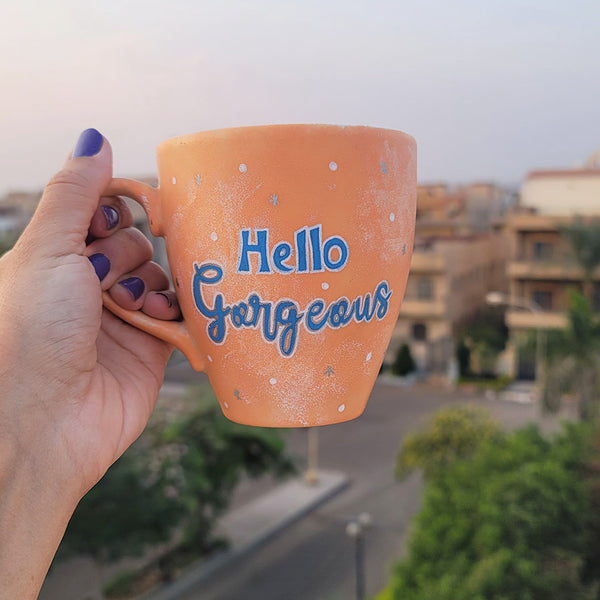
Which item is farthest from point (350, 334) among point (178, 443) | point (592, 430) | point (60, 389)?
point (592, 430)

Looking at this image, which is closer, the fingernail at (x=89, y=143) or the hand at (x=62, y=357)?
the hand at (x=62, y=357)

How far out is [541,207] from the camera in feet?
63.4

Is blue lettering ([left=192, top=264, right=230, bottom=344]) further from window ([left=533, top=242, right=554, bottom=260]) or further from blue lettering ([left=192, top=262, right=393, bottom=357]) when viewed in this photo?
window ([left=533, top=242, right=554, bottom=260])

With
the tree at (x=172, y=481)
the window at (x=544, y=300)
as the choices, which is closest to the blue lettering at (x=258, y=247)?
the tree at (x=172, y=481)

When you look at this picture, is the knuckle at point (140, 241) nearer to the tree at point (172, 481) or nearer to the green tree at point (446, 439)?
the tree at point (172, 481)

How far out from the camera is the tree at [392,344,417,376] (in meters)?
17.0

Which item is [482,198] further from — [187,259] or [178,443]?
[187,259]

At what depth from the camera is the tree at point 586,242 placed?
1509 centimetres

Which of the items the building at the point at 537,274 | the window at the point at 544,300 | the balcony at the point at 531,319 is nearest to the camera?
the balcony at the point at 531,319

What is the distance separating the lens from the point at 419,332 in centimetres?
1753

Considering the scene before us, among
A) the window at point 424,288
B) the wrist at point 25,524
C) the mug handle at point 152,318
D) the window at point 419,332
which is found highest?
the mug handle at point 152,318

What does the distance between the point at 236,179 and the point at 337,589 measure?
8502 millimetres

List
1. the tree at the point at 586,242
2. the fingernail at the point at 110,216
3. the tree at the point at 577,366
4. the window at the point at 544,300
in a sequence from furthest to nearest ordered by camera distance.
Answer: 1. the window at the point at 544,300
2. the tree at the point at 586,242
3. the tree at the point at 577,366
4. the fingernail at the point at 110,216

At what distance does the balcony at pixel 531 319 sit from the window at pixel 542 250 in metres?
1.39
